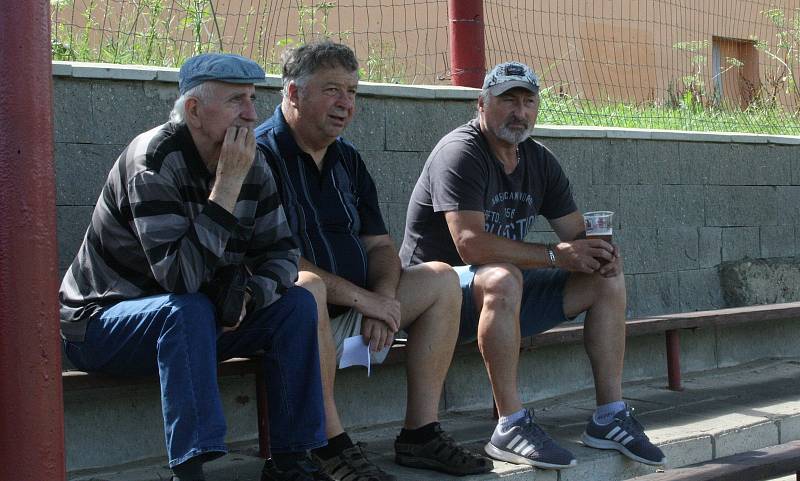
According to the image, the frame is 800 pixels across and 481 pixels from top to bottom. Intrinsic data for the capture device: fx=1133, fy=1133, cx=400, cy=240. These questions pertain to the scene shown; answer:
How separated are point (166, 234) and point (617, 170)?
3533 mm

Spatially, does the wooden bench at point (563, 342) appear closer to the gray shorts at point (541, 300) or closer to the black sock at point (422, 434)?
the gray shorts at point (541, 300)

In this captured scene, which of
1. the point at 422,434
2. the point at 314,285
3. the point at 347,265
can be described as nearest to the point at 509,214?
the point at 347,265

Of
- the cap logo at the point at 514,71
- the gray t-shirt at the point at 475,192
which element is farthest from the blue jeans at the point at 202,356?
the cap logo at the point at 514,71

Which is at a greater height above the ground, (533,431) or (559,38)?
(559,38)

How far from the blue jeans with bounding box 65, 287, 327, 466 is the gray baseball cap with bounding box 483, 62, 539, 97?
4.72 feet

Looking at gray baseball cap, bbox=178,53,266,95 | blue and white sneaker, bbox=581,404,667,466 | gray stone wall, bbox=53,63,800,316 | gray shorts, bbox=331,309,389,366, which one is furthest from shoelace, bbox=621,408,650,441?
gray baseball cap, bbox=178,53,266,95

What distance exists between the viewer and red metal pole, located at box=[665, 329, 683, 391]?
5.69 m

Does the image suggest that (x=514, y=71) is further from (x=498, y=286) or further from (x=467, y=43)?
(x=467, y=43)

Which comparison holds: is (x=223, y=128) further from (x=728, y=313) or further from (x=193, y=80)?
(x=728, y=313)

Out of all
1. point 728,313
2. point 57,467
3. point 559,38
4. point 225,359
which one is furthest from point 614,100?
point 57,467

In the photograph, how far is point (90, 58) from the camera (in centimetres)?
487

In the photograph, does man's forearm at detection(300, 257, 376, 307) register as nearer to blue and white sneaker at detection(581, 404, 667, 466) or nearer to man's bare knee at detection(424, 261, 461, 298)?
man's bare knee at detection(424, 261, 461, 298)

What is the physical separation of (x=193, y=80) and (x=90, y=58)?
1584mm

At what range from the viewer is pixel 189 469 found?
10.3 feet
